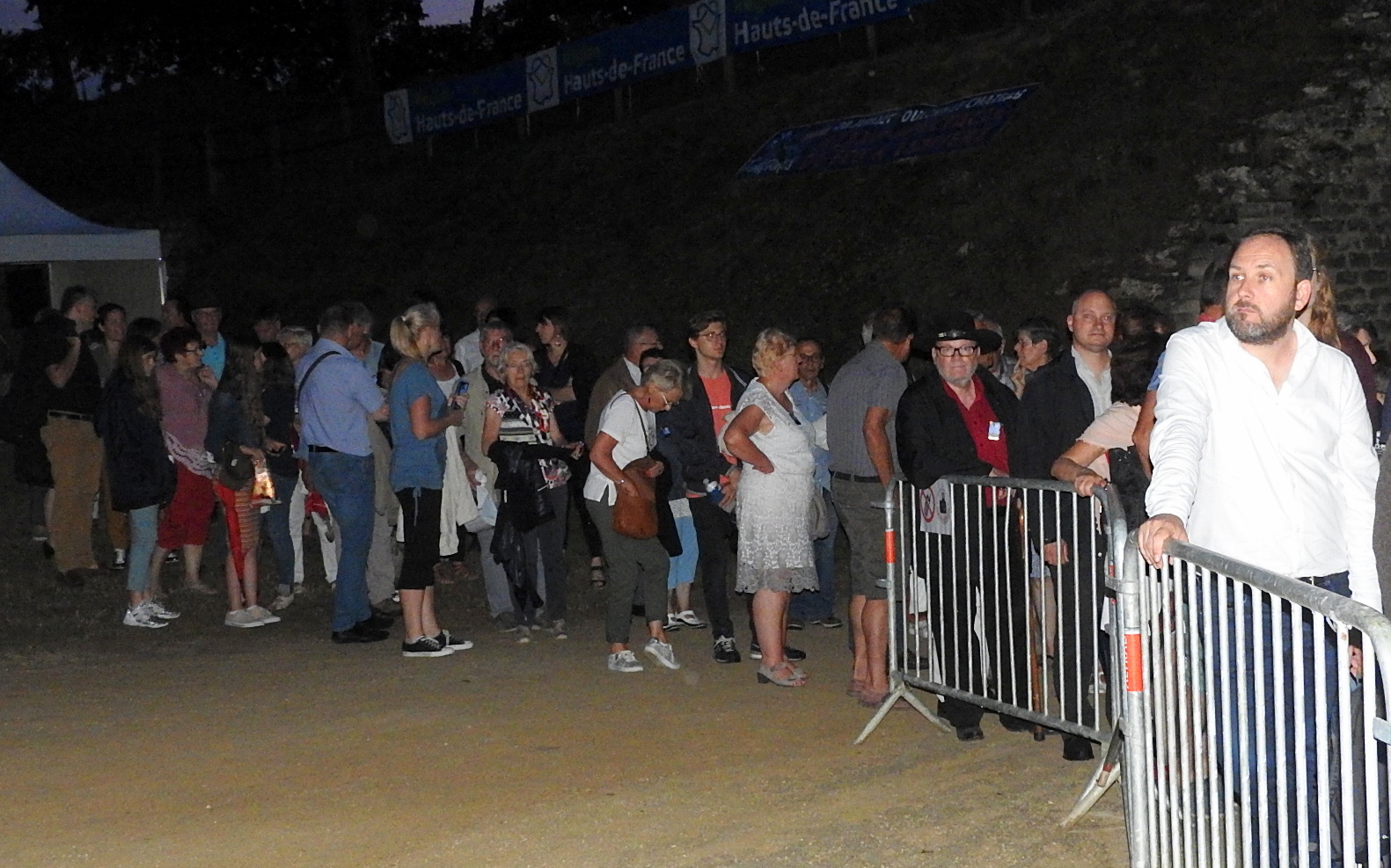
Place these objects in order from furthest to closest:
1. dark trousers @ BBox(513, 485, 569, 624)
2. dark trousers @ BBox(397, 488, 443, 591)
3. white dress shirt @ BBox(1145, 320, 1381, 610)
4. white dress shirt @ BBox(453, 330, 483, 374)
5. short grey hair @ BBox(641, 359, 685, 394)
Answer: white dress shirt @ BBox(453, 330, 483, 374) → dark trousers @ BBox(513, 485, 569, 624) → dark trousers @ BBox(397, 488, 443, 591) → short grey hair @ BBox(641, 359, 685, 394) → white dress shirt @ BBox(1145, 320, 1381, 610)

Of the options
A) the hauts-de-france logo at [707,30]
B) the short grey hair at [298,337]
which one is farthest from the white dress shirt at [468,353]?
the hauts-de-france logo at [707,30]

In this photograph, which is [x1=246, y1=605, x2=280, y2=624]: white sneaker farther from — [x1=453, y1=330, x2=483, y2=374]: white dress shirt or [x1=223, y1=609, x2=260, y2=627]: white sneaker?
[x1=453, y1=330, x2=483, y2=374]: white dress shirt

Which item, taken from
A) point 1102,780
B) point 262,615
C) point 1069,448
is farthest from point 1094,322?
point 262,615

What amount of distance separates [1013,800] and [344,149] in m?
27.8

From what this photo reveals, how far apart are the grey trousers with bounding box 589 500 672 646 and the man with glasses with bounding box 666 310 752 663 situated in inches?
13.0

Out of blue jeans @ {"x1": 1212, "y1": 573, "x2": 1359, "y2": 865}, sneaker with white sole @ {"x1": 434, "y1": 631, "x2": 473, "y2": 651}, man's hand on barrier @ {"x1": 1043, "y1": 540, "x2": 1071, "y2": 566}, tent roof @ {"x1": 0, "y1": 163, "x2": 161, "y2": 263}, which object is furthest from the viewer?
tent roof @ {"x1": 0, "y1": 163, "x2": 161, "y2": 263}

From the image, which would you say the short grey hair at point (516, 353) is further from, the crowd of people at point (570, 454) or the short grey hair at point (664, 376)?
the short grey hair at point (664, 376)

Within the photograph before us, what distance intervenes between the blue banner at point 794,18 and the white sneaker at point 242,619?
1378 cm

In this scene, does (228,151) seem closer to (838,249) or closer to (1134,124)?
(838,249)

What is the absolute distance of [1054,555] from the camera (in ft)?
20.6

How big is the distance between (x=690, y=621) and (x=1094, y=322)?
373 cm

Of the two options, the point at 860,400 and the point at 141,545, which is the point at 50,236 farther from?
the point at 860,400

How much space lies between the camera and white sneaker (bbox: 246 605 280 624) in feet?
32.6

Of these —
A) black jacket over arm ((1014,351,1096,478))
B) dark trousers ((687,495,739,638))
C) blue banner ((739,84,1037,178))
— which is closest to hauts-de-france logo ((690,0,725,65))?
blue banner ((739,84,1037,178))
